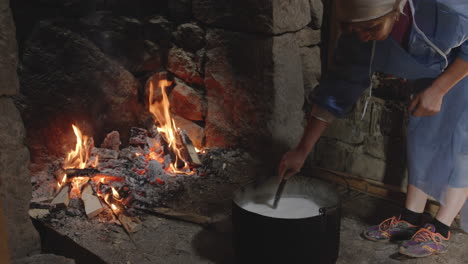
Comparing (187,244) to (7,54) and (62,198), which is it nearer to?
(62,198)

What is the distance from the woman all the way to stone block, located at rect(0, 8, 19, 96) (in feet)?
4.39

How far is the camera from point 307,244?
1932 mm

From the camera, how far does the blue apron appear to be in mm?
2080

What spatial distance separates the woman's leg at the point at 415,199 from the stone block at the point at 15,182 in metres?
2.10

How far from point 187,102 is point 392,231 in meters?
1.82

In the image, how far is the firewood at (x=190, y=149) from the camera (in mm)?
3172

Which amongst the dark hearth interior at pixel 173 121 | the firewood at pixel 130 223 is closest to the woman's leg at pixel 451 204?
the dark hearth interior at pixel 173 121

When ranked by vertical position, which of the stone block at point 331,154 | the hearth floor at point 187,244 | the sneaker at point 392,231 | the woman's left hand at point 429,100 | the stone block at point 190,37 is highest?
the woman's left hand at point 429,100

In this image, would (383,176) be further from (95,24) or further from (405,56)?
(95,24)

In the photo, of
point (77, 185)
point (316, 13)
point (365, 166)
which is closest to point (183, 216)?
point (77, 185)

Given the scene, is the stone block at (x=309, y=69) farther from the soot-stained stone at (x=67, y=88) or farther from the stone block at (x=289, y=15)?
the soot-stained stone at (x=67, y=88)

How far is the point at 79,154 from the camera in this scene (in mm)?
3154

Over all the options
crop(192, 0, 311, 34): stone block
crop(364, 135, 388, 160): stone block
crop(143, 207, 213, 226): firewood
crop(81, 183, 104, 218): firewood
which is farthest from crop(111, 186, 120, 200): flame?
crop(364, 135, 388, 160): stone block

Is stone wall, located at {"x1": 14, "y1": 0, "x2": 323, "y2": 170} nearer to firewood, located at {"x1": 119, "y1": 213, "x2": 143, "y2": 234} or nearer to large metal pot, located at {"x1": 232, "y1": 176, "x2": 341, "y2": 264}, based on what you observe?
firewood, located at {"x1": 119, "y1": 213, "x2": 143, "y2": 234}
